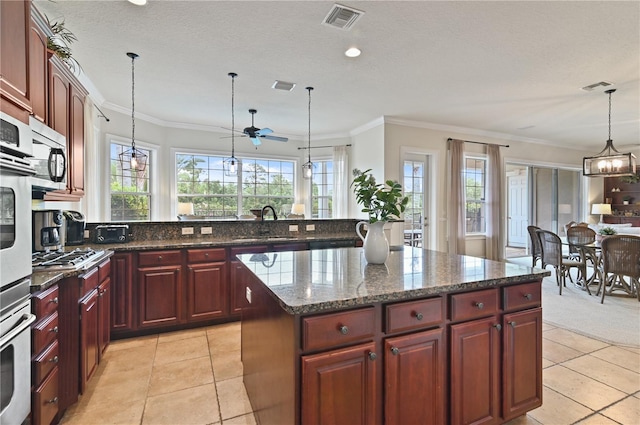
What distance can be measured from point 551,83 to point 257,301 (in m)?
4.44

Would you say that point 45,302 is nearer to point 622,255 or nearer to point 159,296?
point 159,296


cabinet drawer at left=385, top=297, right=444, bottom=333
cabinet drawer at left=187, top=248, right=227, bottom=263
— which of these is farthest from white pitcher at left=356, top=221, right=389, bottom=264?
cabinet drawer at left=187, top=248, right=227, bottom=263

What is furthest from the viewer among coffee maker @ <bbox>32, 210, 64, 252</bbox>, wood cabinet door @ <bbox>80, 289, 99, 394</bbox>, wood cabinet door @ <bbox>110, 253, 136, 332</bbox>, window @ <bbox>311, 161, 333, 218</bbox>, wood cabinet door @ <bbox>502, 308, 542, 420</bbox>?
window @ <bbox>311, 161, 333, 218</bbox>

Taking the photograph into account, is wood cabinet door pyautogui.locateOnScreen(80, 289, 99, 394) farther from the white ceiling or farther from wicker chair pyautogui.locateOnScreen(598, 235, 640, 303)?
wicker chair pyautogui.locateOnScreen(598, 235, 640, 303)

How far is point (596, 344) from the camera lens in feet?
9.74

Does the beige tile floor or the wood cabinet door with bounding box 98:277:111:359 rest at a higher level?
the wood cabinet door with bounding box 98:277:111:359

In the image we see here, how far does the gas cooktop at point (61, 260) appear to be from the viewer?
195 cm

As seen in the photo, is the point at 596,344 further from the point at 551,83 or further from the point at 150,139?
the point at 150,139

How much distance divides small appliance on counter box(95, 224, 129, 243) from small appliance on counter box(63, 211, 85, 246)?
150 millimetres

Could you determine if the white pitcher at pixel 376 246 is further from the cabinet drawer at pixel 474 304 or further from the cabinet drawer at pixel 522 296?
the cabinet drawer at pixel 522 296

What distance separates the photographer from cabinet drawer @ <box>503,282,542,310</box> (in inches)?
67.8

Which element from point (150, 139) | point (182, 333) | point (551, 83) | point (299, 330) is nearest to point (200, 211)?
point (150, 139)

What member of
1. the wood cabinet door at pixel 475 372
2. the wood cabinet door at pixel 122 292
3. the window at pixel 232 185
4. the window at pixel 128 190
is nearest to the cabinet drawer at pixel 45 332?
the wood cabinet door at pixel 122 292

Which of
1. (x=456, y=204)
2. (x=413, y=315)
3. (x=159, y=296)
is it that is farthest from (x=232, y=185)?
(x=413, y=315)
